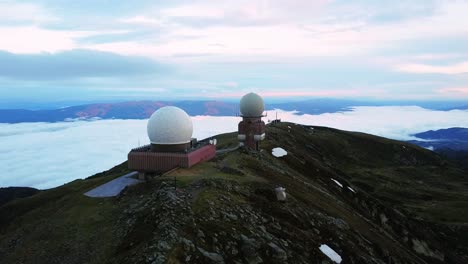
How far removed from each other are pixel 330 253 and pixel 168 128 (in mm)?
23388

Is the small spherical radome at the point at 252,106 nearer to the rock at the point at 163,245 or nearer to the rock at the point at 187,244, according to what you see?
the rock at the point at 187,244

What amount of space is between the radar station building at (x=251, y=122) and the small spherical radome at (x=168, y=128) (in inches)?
983

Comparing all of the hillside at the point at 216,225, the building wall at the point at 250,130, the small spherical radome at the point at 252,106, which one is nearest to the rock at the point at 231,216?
the hillside at the point at 216,225

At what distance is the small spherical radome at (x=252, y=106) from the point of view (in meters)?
69.6

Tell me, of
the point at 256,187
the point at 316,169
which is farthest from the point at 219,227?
the point at 316,169

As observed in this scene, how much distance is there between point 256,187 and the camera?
1347 inches

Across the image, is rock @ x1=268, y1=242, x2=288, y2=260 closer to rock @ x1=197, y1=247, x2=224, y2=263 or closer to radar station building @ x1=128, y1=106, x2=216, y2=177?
rock @ x1=197, y1=247, x2=224, y2=263

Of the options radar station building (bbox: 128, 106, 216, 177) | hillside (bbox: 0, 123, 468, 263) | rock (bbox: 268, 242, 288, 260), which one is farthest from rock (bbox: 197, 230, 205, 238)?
radar station building (bbox: 128, 106, 216, 177)

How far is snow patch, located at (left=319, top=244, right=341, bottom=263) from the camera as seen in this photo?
2694 centimetres

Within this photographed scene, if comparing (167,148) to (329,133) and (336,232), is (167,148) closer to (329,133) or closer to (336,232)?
(336,232)

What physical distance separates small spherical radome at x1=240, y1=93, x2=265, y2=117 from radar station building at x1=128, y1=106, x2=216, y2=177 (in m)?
26.1

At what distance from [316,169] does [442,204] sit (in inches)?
1407

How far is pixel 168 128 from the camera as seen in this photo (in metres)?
42.1

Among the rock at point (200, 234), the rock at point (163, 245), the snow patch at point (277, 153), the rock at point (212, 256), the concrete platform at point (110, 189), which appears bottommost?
the snow patch at point (277, 153)
